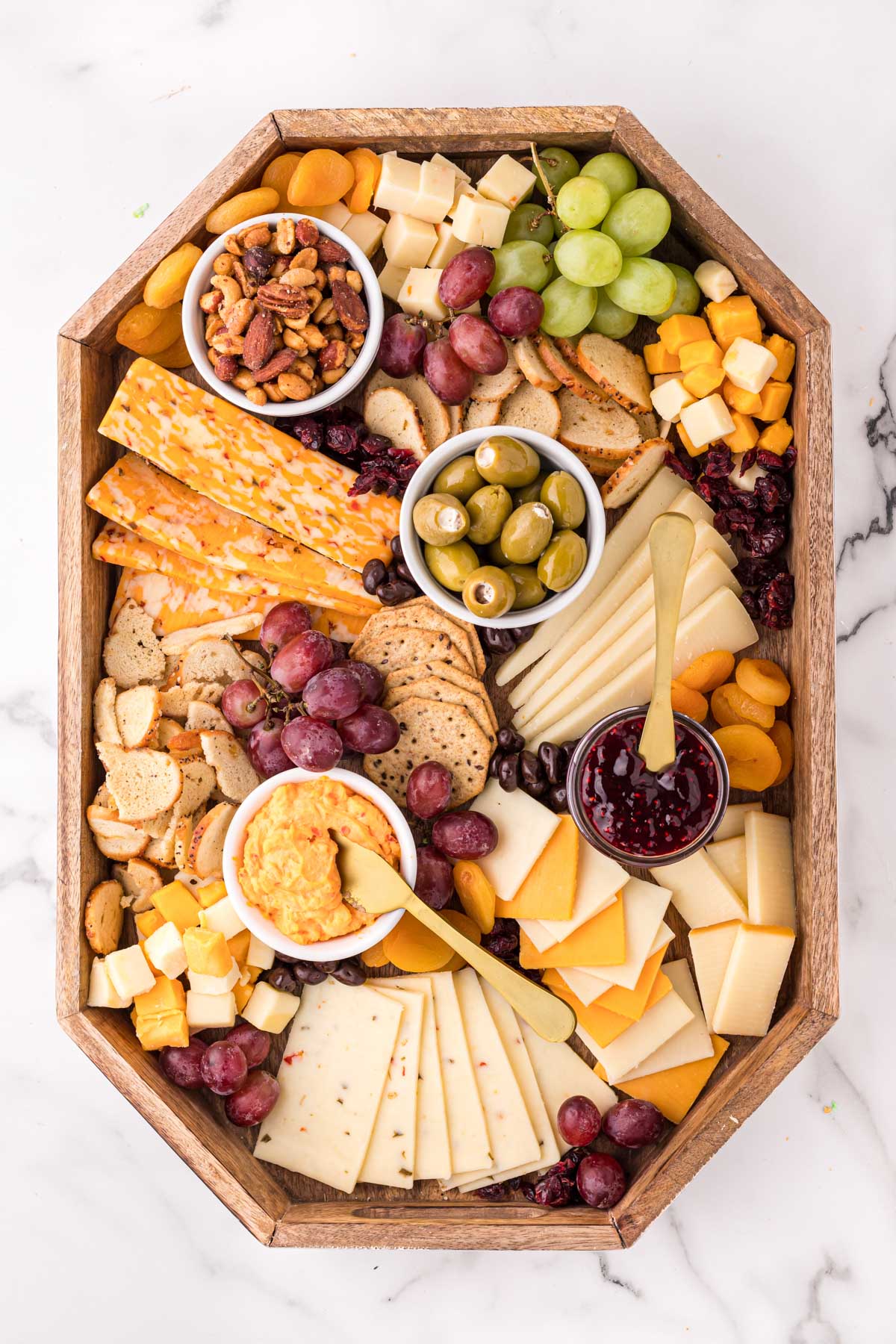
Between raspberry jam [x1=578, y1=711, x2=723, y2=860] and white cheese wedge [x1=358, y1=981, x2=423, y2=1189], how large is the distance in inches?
18.8

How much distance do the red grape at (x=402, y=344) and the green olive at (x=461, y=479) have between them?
23cm

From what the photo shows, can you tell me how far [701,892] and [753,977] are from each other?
0.53ft

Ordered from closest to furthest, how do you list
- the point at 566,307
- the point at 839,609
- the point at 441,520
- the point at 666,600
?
the point at 666,600 → the point at 441,520 → the point at 566,307 → the point at 839,609

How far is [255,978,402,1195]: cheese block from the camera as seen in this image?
6.06ft

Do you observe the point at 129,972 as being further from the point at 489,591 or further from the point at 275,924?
the point at 489,591

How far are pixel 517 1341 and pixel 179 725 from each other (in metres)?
1.32

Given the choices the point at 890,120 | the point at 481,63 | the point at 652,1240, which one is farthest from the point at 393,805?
the point at 890,120

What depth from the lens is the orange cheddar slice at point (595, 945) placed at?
1.81 m

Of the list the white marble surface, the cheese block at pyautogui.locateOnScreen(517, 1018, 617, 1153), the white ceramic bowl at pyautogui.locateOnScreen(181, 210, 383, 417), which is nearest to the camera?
the white ceramic bowl at pyautogui.locateOnScreen(181, 210, 383, 417)

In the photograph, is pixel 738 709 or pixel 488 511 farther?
pixel 738 709

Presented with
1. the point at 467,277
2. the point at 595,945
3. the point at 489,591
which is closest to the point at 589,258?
the point at 467,277

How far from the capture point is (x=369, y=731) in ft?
5.92

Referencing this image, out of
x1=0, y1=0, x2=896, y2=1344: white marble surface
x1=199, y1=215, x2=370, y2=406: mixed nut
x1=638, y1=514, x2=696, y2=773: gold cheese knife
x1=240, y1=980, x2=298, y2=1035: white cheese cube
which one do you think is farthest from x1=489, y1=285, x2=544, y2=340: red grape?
x1=240, y1=980, x2=298, y2=1035: white cheese cube

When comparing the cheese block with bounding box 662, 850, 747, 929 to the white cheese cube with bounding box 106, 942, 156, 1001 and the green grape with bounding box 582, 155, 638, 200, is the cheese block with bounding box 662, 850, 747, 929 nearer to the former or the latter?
the white cheese cube with bounding box 106, 942, 156, 1001
